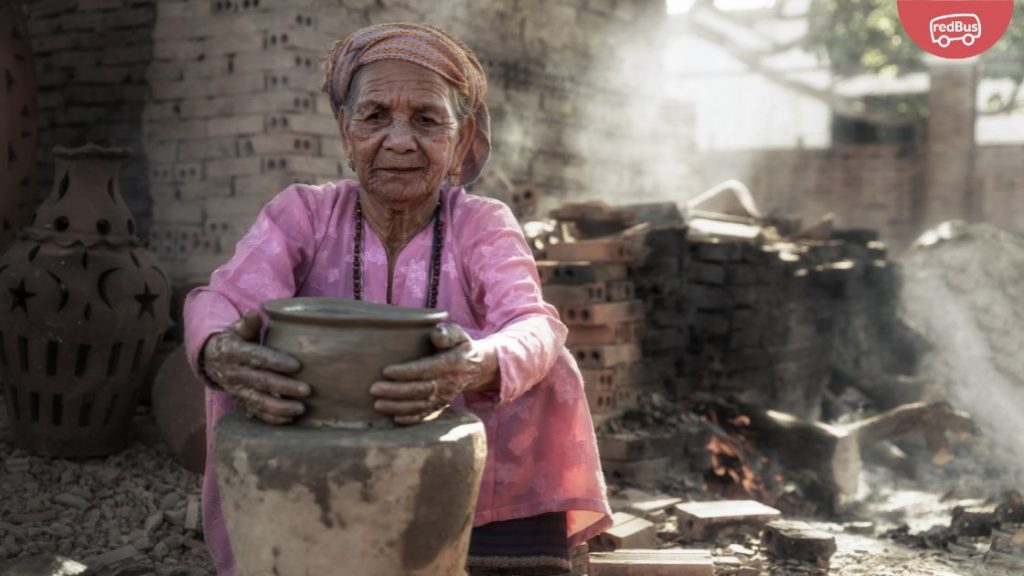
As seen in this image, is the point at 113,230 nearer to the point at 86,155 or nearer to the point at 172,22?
the point at 86,155

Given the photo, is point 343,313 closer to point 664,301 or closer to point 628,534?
point 628,534

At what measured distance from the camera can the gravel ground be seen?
3.57 m

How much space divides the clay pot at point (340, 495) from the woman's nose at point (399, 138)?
75cm

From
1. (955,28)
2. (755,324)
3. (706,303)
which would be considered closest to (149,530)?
(706,303)

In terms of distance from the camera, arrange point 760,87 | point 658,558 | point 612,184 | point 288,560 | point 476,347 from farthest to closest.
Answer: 1. point 760,87
2. point 612,184
3. point 658,558
4. point 476,347
5. point 288,560

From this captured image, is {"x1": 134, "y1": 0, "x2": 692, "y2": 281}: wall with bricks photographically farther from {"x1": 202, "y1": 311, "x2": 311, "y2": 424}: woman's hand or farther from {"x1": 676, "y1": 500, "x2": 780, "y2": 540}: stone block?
{"x1": 202, "y1": 311, "x2": 311, "y2": 424}: woman's hand

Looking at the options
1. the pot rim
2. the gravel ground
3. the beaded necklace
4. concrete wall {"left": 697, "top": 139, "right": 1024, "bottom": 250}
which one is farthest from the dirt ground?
concrete wall {"left": 697, "top": 139, "right": 1024, "bottom": 250}

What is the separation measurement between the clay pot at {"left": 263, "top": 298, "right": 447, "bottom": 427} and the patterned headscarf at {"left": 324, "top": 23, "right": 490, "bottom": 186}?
0.75m

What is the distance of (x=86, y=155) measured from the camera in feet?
14.5

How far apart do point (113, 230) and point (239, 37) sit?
5.77 feet

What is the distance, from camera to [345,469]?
1.93 m

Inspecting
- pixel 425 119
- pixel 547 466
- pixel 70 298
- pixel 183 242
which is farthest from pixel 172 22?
pixel 547 466

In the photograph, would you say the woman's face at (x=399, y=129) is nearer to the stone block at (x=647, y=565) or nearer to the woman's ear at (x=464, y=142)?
the woman's ear at (x=464, y=142)

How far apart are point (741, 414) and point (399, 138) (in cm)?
390
